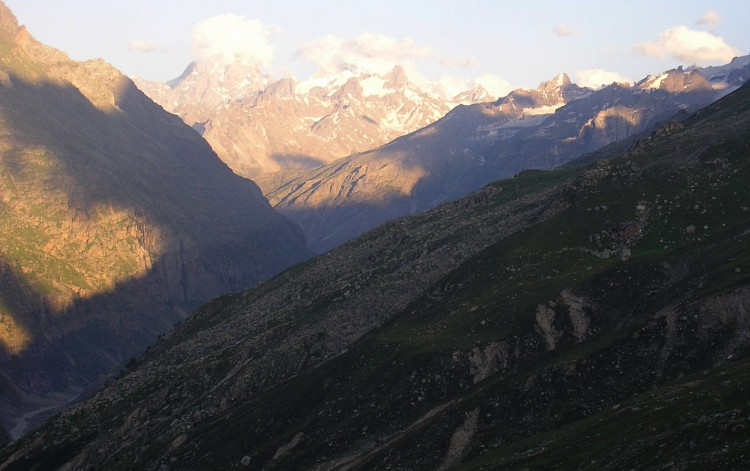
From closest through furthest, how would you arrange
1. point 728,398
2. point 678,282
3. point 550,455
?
point 728,398 → point 550,455 → point 678,282

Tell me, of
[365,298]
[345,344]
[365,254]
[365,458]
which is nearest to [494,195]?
[365,254]

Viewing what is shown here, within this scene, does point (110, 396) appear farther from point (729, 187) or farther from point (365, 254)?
point (729, 187)

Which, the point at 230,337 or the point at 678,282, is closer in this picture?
the point at 678,282

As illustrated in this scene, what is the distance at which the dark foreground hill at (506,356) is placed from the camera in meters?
69.2

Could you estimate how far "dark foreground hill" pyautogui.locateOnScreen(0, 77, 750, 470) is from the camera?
227 feet

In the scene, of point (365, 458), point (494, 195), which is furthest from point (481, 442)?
point (494, 195)

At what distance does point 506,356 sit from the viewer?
93.9 metres

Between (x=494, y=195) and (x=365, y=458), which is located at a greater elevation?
(x=494, y=195)

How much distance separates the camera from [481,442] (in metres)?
78.5

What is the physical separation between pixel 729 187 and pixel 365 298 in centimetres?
5584

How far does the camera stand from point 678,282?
9319cm

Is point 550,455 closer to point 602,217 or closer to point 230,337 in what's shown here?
point 602,217

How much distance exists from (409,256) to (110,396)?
57323mm

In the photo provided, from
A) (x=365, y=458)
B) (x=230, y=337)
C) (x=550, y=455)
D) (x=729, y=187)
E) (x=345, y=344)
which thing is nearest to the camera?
(x=550, y=455)
